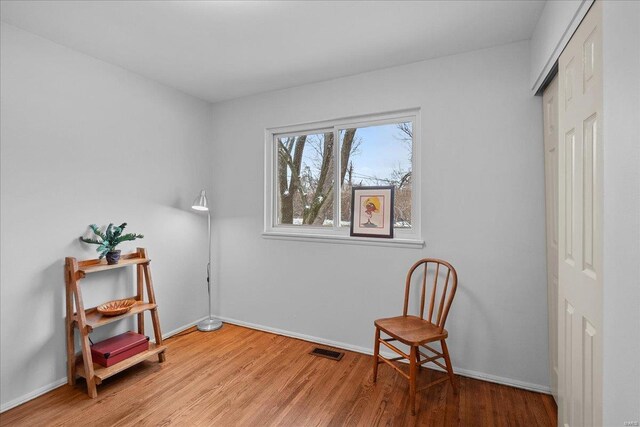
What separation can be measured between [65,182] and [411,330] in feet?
8.91

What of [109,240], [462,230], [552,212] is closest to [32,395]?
[109,240]

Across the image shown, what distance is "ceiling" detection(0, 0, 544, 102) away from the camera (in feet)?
6.12

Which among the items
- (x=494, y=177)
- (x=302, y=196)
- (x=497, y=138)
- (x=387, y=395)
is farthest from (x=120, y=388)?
(x=497, y=138)

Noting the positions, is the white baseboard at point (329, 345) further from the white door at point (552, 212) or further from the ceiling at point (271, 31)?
the ceiling at point (271, 31)

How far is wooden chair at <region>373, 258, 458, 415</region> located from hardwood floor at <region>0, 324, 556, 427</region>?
0.13 meters

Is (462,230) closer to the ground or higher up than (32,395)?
higher up

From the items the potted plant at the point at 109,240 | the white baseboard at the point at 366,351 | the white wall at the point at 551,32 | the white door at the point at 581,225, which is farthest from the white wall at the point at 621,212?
the potted plant at the point at 109,240

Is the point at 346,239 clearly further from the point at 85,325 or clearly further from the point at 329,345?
the point at 85,325

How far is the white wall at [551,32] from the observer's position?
134 cm

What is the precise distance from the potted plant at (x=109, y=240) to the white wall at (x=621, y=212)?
→ 2850 millimetres

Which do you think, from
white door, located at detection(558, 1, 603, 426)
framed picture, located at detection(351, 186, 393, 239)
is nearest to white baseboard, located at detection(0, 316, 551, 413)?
white door, located at detection(558, 1, 603, 426)

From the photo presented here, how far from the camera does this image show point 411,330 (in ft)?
6.91

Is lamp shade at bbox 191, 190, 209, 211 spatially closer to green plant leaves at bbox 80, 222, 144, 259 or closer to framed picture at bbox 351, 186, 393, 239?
green plant leaves at bbox 80, 222, 144, 259

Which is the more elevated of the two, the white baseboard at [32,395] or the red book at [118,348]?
the red book at [118,348]
